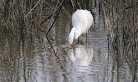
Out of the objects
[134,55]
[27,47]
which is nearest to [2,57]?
[27,47]

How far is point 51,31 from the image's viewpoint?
10.5 metres

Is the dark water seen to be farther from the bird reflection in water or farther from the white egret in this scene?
the white egret

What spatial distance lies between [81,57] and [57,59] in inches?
21.5

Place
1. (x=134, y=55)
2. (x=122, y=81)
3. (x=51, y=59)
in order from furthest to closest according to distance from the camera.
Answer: (x=51, y=59), (x=134, y=55), (x=122, y=81)

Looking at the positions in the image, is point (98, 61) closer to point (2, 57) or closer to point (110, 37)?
point (110, 37)

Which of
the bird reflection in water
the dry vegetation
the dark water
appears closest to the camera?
the dark water

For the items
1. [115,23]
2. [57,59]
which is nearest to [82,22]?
[115,23]

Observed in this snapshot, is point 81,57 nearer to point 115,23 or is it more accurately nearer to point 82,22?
point 115,23

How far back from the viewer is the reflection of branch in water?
7609 millimetres

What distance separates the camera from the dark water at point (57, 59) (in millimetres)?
6977

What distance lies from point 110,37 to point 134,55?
4.57 feet

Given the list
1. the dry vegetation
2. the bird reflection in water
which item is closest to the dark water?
the bird reflection in water

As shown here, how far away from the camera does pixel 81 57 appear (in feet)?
27.8

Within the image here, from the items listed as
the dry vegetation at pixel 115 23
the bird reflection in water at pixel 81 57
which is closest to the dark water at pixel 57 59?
the bird reflection in water at pixel 81 57
